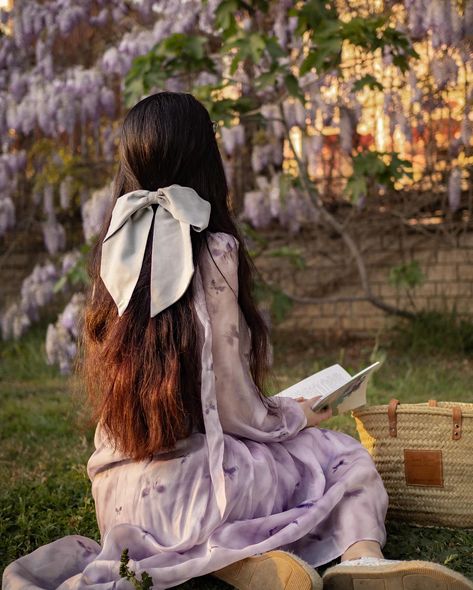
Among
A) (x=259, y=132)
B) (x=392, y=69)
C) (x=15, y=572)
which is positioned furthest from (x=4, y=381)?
(x=15, y=572)

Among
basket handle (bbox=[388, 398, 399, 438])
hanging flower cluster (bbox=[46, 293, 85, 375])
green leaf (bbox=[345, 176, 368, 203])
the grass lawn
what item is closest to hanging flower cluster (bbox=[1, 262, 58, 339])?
the grass lawn

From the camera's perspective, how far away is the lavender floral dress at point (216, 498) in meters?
2.24

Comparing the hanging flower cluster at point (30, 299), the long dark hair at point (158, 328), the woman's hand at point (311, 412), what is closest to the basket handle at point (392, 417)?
the woman's hand at point (311, 412)

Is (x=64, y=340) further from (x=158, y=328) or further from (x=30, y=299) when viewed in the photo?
(x=158, y=328)

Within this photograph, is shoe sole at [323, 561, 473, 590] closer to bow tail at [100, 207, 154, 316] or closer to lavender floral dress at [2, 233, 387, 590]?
lavender floral dress at [2, 233, 387, 590]

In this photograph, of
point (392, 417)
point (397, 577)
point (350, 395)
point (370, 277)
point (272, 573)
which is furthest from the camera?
point (370, 277)

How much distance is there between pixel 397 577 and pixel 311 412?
642 millimetres

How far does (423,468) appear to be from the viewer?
2.79 metres

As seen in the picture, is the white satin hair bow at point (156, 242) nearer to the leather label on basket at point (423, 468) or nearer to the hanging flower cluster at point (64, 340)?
the leather label on basket at point (423, 468)

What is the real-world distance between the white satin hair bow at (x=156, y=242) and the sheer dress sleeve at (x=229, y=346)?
0.26 ft

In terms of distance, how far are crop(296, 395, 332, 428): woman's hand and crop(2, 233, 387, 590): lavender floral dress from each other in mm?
116

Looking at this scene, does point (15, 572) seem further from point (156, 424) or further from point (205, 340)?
point (205, 340)

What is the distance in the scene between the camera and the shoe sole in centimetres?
196

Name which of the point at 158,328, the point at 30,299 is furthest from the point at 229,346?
the point at 30,299
